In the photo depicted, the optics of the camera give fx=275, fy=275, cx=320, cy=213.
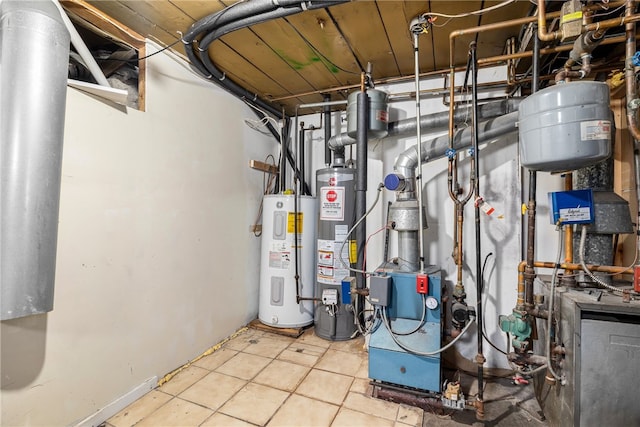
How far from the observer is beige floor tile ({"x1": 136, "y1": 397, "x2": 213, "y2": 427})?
1509 mm

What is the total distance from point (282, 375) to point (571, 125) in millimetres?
2164

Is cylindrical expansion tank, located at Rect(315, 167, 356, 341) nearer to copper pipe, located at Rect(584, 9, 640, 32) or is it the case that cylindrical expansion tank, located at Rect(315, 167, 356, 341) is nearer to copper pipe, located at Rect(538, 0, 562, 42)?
copper pipe, located at Rect(538, 0, 562, 42)

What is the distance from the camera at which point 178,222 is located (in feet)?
6.56

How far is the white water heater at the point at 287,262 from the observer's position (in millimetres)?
2611

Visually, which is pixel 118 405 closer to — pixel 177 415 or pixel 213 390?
pixel 177 415

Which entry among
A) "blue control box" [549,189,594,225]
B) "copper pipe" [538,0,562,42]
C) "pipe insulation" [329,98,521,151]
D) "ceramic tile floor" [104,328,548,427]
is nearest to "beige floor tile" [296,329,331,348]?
"ceramic tile floor" [104,328,548,427]

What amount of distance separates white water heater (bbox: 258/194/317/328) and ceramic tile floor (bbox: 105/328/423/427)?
0.36 meters

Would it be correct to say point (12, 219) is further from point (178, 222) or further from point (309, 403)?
point (309, 403)

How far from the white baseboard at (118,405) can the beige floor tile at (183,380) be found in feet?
0.30

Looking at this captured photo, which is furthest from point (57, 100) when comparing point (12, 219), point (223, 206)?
point (223, 206)

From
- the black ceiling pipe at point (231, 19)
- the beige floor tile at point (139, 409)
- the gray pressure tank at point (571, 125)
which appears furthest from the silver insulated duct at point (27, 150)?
the gray pressure tank at point (571, 125)

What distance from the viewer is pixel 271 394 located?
1.75 meters

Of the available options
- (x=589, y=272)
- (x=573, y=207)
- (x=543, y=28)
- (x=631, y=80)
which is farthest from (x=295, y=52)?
(x=589, y=272)

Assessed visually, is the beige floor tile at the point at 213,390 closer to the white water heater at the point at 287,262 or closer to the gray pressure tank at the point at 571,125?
the white water heater at the point at 287,262
